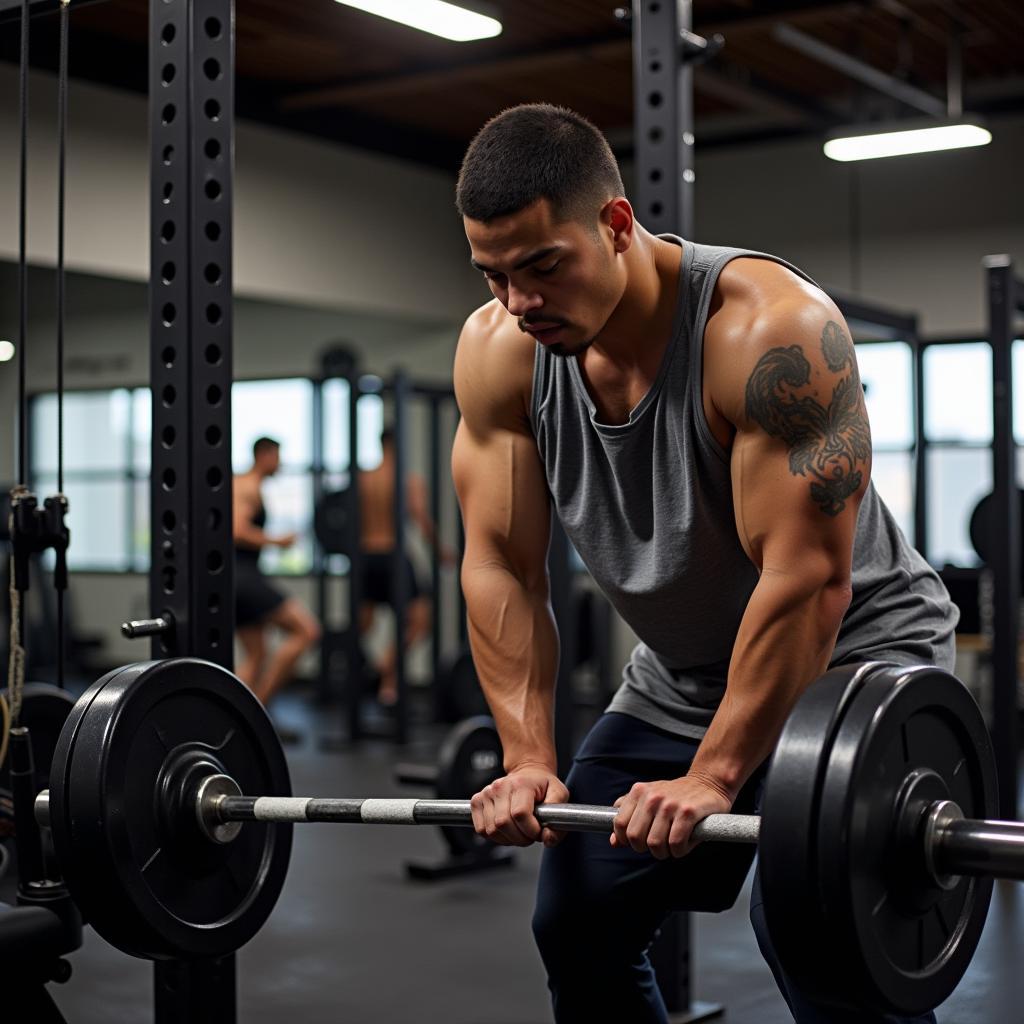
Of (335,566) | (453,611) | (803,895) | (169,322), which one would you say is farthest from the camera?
(335,566)

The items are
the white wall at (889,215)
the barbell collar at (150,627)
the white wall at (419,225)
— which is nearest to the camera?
the barbell collar at (150,627)

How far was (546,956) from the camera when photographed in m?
1.94

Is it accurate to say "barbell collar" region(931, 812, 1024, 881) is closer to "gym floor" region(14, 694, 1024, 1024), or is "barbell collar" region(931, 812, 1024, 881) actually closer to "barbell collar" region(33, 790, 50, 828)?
"barbell collar" region(33, 790, 50, 828)

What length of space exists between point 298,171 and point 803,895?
6.63 meters

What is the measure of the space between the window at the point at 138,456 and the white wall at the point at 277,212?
3.31 feet

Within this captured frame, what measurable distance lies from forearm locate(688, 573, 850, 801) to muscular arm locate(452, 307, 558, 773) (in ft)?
1.05

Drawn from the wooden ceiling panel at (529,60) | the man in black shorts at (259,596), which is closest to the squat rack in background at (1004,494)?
the wooden ceiling panel at (529,60)

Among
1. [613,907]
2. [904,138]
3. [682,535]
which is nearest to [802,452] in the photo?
[682,535]

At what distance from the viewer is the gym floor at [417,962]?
9.70 feet

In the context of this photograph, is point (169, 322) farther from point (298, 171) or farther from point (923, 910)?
point (298, 171)

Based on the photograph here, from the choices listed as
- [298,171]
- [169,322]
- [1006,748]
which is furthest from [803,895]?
[298,171]

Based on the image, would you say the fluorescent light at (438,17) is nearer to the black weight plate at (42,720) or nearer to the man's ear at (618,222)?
the black weight plate at (42,720)

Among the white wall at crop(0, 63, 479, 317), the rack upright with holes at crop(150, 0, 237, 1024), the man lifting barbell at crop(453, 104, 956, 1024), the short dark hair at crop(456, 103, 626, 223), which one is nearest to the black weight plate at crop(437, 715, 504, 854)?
the rack upright with holes at crop(150, 0, 237, 1024)

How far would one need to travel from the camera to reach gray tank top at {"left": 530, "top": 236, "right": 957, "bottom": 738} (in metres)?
1.84
